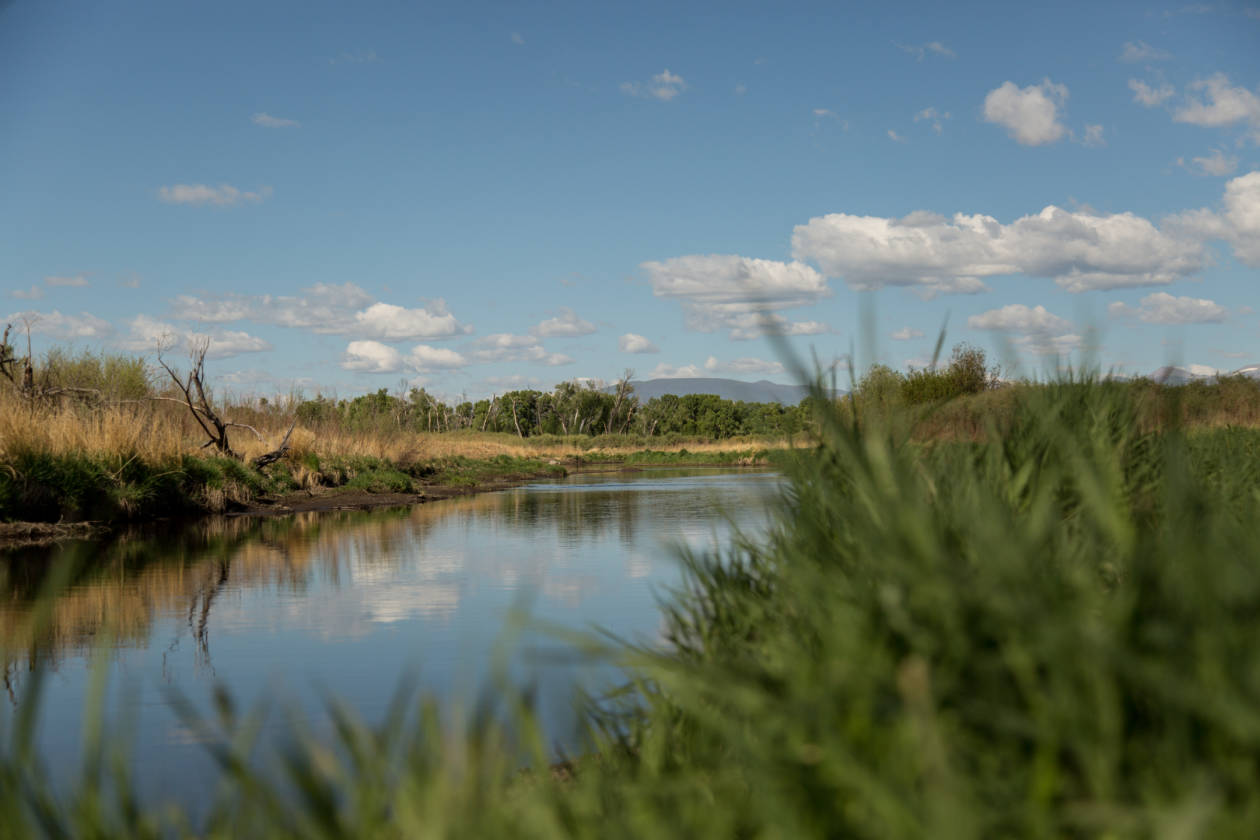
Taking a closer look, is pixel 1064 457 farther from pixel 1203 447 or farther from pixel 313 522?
pixel 313 522

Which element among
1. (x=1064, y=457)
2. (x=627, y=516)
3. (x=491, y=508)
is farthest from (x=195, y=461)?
(x=1064, y=457)

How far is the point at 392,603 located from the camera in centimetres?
→ 733

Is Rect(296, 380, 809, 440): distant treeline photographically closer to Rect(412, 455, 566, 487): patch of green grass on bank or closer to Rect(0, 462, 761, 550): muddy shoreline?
Rect(412, 455, 566, 487): patch of green grass on bank

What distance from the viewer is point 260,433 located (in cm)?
1681

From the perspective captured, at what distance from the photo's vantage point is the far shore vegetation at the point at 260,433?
4.28 meters

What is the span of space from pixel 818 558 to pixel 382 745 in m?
1.39

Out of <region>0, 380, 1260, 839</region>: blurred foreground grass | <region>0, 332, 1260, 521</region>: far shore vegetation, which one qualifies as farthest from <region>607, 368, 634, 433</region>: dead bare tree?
<region>0, 380, 1260, 839</region>: blurred foreground grass

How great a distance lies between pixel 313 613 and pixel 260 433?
1086 centimetres

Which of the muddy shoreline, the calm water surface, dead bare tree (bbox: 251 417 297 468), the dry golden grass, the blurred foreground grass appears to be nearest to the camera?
the blurred foreground grass

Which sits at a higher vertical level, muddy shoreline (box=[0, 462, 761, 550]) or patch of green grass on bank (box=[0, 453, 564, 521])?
patch of green grass on bank (box=[0, 453, 564, 521])

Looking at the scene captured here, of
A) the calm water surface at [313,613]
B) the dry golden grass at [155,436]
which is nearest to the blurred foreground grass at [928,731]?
the calm water surface at [313,613]

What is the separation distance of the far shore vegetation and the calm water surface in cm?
78

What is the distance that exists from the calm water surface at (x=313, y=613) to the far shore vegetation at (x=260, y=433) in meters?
0.78

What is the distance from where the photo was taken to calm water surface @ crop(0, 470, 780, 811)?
12.7 ft
